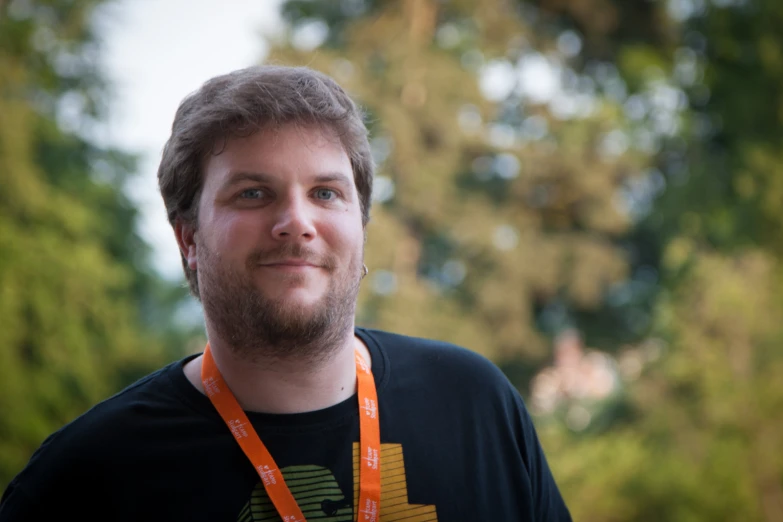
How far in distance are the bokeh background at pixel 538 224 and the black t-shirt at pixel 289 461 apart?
5948 mm

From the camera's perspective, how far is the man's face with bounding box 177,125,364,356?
1.32 meters

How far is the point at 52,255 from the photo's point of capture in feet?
27.2

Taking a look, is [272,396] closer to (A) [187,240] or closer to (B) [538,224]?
(A) [187,240]

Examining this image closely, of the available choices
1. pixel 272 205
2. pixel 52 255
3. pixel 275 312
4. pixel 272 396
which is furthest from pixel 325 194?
pixel 52 255

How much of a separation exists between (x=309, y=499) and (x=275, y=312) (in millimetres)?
296

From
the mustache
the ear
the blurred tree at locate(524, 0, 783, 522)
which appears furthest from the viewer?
the blurred tree at locate(524, 0, 783, 522)

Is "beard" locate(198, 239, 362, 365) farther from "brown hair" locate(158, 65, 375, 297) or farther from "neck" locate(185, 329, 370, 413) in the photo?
"brown hair" locate(158, 65, 375, 297)

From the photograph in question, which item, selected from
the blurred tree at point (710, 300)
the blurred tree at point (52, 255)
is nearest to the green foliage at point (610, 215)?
the blurred tree at point (710, 300)

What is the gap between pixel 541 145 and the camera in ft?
32.1

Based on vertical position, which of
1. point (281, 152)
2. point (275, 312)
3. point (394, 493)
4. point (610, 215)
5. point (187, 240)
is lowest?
point (610, 215)

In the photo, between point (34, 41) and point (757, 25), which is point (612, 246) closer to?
point (757, 25)

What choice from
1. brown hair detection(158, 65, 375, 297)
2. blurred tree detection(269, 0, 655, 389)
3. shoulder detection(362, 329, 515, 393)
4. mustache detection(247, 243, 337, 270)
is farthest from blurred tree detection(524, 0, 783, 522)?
mustache detection(247, 243, 337, 270)

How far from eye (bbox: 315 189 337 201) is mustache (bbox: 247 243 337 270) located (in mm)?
102

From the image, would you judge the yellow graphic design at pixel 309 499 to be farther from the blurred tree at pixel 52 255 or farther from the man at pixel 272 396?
the blurred tree at pixel 52 255
